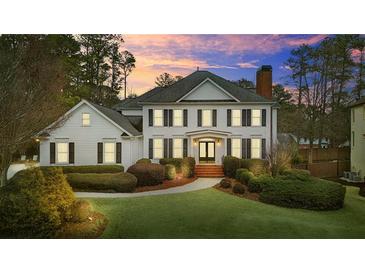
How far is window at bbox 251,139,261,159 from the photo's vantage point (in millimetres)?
7493

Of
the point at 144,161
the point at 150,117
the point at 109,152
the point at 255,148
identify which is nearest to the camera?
the point at 144,161

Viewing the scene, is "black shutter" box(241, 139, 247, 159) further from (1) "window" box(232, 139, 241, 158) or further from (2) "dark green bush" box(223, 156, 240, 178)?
(2) "dark green bush" box(223, 156, 240, 178)

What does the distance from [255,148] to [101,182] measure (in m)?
4.31

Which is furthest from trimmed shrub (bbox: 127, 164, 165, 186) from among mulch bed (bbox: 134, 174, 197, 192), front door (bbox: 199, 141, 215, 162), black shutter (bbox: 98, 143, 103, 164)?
front door (bbox: 199, 141, 215, 162)

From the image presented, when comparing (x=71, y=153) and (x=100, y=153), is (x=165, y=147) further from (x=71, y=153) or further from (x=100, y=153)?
(x=71, y=153)

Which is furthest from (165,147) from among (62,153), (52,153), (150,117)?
(52,153)

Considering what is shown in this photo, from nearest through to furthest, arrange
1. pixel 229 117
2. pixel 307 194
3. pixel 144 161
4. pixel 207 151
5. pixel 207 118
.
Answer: pixel 307 194, pixel 144 161, pixel 207 151, pixel 229 117, pixel 207 118

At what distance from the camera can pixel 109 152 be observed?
7535 mm

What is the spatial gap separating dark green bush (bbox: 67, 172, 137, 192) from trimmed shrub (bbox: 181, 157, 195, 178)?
1.33 m

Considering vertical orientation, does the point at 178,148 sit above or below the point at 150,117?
below

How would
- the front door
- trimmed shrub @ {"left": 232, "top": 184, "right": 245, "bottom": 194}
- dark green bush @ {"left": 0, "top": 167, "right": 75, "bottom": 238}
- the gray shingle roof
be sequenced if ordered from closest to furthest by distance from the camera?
dark green bush @ {"left": 0, "top": 167, "right": 75, "bottom": 238}
trimmed shrub @ {"left": 232, "top": 184, "right": 245, "bottom": 194}
the gray shingle roof
the front door

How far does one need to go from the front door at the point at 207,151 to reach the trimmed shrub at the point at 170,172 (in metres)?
0.91
